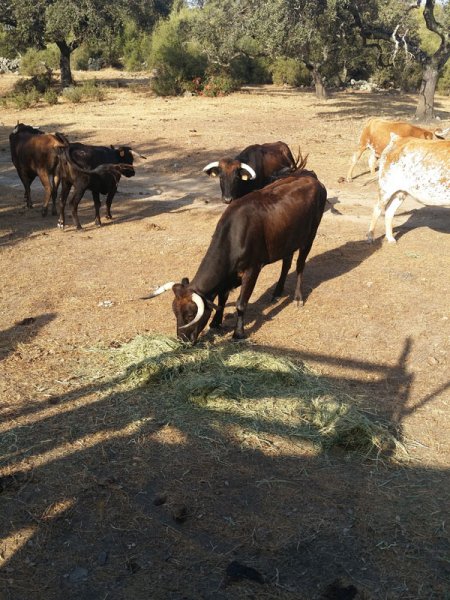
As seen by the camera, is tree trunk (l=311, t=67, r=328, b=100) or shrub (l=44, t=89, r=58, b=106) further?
tree trunk (l=311, t=67, r=328, b=100)

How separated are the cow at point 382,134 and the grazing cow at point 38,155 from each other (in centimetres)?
670

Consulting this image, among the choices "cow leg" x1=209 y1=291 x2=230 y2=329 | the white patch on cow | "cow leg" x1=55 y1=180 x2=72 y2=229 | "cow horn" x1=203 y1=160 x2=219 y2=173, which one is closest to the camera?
"cow leg" x1=209 y1=291 x2=230 y2=329

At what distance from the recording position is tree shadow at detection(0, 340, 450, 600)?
358 centimetres

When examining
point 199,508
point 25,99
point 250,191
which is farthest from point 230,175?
point 25,99

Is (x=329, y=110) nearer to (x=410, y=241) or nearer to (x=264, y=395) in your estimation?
(x=410, y=241)

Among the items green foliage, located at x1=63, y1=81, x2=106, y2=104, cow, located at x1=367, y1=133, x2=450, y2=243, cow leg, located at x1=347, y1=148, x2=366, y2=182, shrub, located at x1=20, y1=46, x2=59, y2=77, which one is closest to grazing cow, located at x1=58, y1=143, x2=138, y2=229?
cow, located at x1=367, y1=133, x2=450, y2=243

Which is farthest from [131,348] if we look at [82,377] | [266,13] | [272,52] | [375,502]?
[272,52]

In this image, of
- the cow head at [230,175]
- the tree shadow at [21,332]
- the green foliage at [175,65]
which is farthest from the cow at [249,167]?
the green foliage at [175,65]

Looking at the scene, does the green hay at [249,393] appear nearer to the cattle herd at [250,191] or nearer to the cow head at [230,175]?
the cattle herd at [250,191]

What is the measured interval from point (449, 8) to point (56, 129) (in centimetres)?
1618

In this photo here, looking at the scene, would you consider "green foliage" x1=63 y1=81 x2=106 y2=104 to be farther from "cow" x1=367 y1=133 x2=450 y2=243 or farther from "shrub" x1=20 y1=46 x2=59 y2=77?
"cow" x1=367 y1=133 x2=450 y2=243

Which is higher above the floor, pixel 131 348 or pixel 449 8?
pixel 449 8

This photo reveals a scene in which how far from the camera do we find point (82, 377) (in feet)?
19.1

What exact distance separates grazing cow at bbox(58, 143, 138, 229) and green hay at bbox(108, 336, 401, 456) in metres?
4.85
